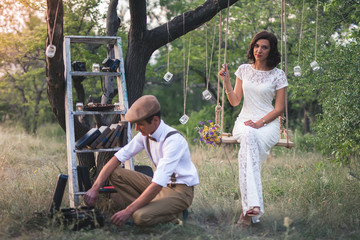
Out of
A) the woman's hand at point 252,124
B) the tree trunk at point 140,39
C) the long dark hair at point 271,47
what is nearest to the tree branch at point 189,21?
the tree trunk at point 140,39

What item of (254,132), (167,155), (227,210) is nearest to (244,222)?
(227,210)

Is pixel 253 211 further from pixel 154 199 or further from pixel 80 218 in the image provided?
pixel 80 218

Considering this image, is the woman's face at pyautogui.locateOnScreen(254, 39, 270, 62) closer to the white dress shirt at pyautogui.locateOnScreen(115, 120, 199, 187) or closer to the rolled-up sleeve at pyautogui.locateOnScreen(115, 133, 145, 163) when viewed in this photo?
the white dress shirt at pyautogui.locateOnScreen(115, 120, 199, 187)

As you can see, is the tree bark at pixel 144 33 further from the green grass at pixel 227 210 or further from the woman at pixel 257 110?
the green grass at pixel 227 210

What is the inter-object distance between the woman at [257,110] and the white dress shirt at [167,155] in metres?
0.57

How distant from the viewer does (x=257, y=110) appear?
185 inches

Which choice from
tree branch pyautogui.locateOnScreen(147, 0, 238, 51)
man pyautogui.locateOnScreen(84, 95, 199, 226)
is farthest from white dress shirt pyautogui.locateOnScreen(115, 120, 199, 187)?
tree branch pyautogui.locateOnScreen(147, 0, 238, 51)

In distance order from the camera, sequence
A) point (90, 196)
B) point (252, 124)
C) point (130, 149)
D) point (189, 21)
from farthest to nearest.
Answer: point (189, 21) < point (252, 124) < point (130, 149) < point (90, 196)

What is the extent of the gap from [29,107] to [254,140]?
40.8ft

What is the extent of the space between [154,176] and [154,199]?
1.41 ft

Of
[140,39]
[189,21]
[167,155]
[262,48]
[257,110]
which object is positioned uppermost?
[189,21]

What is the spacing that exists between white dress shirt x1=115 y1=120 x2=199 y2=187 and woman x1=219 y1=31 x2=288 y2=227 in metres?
0.57

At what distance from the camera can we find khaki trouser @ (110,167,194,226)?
390 cm

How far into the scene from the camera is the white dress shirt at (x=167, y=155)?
3814mm
